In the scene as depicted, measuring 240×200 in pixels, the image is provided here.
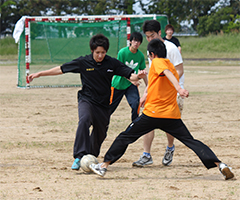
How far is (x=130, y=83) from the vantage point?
647 cm

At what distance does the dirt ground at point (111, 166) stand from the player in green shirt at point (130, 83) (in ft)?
2.25

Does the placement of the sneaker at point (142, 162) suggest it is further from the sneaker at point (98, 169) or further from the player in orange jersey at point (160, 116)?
the sneaker at point (98, 169)

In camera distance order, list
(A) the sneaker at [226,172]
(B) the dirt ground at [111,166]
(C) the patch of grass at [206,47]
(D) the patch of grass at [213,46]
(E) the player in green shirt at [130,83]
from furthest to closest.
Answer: (D) the patch of grass at [213,46]
(C) the patch of grass at [206,47]
(E) the player in green shirt at [130,83]
(A) the sneaker at [226,172]
(B) the dirt ground at [111,166]

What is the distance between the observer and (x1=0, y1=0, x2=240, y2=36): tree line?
166 ft

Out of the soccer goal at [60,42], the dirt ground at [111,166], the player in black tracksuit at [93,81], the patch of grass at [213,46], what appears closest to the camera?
the dirt ground at [111,166]

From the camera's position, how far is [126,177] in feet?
15.0

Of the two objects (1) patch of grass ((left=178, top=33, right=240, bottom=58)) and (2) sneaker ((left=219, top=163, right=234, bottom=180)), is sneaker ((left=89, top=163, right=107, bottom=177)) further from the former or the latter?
(1) patch of grass ((left=178, top=33, right=240, bottom=58))

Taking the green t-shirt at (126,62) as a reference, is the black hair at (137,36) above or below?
above

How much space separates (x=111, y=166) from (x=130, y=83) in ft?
5.67

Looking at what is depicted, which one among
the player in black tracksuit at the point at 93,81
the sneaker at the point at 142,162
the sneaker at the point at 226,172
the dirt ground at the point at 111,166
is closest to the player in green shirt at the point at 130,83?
the dirt ground at the point at 111,166

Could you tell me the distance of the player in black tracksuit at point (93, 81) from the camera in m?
4.81

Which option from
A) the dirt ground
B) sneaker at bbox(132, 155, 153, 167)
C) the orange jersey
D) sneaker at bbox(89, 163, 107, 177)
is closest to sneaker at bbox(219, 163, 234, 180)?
the dirt ground

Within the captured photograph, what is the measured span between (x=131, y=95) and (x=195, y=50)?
33.4m

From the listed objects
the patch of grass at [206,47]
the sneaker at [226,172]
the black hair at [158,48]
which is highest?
the black hair at [158,48]
